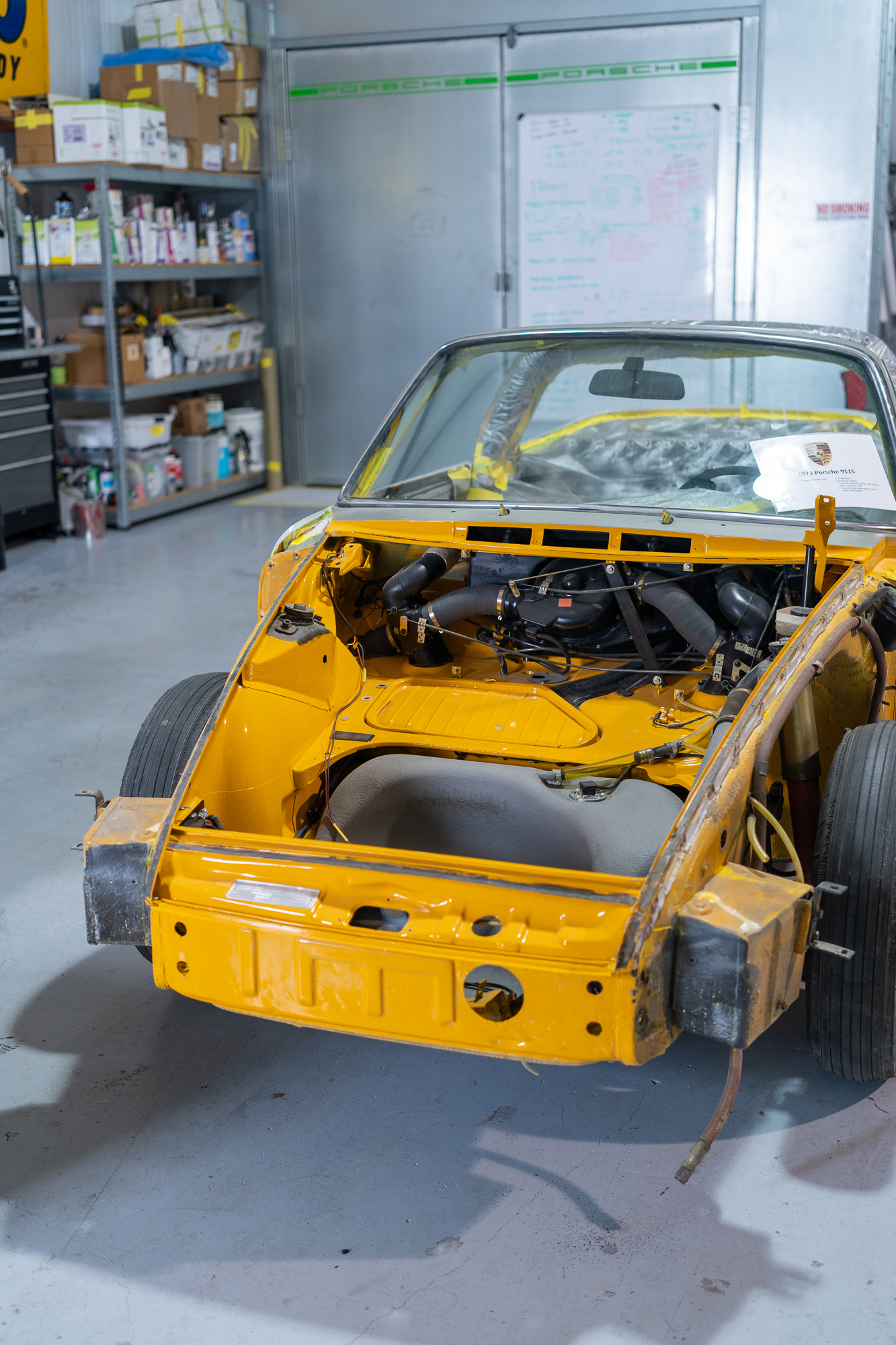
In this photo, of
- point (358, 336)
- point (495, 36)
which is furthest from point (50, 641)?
point (495, 36)

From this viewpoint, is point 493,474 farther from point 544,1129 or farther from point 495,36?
point 495,36

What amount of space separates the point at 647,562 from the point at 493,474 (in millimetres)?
922

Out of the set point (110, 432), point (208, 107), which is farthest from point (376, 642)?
point (208, 107)

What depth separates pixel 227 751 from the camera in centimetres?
245

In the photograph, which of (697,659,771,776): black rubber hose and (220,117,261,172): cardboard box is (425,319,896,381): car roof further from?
(220,117,261,172): cardboard box

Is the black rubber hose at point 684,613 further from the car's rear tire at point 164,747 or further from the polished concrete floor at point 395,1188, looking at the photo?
the car's rear tire at point 164,747

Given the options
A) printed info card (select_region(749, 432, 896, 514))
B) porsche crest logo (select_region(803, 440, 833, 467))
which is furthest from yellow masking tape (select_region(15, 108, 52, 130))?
porsche crest logo (select_region(803, 440, 833, 467))

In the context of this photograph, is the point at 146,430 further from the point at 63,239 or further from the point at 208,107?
the point at 208,107

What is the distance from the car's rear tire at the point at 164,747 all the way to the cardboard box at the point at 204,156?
6399 mm

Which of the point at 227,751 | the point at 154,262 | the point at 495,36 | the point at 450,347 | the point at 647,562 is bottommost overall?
the point at 227,751

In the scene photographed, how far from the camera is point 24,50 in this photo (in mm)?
7703

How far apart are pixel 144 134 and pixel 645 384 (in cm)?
536

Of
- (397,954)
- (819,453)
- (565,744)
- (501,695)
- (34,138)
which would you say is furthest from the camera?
(34,138)

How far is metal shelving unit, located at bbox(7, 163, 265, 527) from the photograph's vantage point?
24.3 ft
